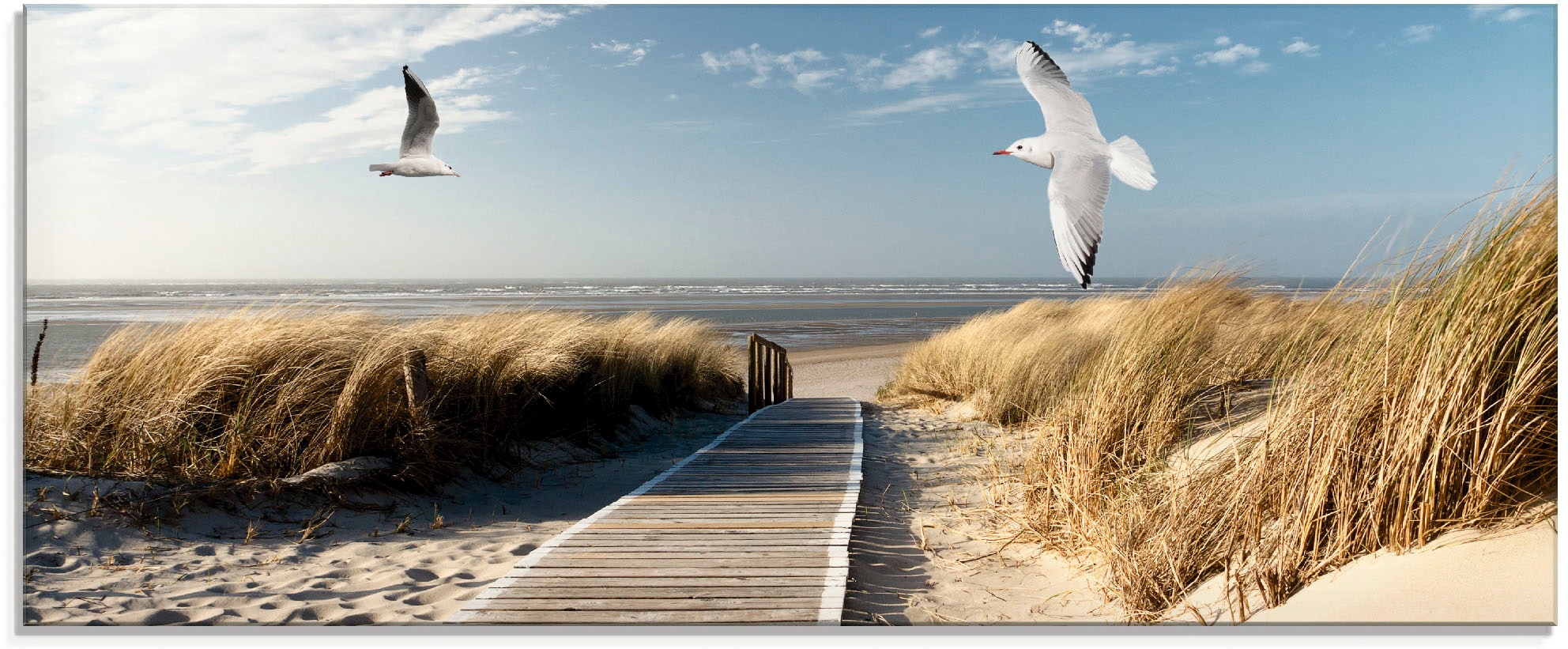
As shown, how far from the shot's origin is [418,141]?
4883 mm

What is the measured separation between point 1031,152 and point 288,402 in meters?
3.98

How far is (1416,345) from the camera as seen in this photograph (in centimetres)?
241

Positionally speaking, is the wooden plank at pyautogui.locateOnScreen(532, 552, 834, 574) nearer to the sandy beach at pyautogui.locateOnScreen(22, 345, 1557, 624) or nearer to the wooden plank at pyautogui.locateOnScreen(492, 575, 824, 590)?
the wooden plank at pyautogui.locateOnScreen(492, 575, 824, 590)

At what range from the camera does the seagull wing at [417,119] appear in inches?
180

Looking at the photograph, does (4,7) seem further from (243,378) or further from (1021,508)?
(1021,508)

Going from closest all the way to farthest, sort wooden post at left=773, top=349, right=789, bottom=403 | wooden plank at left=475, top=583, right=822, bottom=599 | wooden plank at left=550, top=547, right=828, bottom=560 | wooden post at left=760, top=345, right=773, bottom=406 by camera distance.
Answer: wooden plank at left=475, top=583, right=822, bottom=599 < wooden plank at left=550, top=547, right=828, bottom=560 < wooden post at left=760, top=345, right=773, bottom=406 < wooden post at left=773, top=349, right=789, bottom=403

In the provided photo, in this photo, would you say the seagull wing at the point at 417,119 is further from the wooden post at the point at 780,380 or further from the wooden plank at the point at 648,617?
the wooden post at the point at 780,380

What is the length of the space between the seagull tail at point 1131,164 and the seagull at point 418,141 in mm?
3344

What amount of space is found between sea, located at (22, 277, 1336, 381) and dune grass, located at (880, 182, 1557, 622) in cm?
83

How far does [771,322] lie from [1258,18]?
872 inches

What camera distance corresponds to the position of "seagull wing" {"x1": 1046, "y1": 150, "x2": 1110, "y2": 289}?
3443mm

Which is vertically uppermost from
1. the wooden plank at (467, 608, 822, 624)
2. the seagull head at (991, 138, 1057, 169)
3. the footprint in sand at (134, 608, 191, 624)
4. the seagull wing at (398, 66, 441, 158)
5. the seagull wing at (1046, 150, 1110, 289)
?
A: the seagull wing at (398, 66, 441, 158)

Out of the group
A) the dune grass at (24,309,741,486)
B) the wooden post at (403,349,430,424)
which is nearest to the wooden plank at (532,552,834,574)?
the dune grass at (24,309,741,486)

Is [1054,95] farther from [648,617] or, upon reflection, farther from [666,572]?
[648,617]
